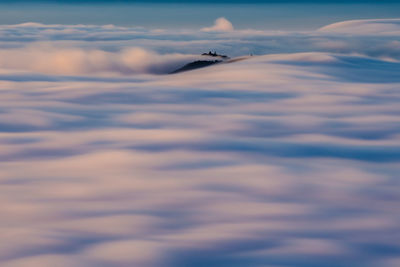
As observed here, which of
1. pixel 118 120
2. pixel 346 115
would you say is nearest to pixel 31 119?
pixel 118 120

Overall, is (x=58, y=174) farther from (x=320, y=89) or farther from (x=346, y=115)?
(x=320, y=89)

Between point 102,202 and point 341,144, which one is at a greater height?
point 341,144

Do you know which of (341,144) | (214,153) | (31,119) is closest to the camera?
(214,153)

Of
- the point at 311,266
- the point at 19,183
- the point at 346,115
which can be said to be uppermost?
the point at 346,115

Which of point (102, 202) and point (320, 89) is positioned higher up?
point (320, 89)

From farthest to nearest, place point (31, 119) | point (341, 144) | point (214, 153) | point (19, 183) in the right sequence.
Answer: point (31, 119)
point (341, 144)
point (214, 153)
point (19, 183)

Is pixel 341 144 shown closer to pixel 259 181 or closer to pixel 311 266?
pixel 259 181

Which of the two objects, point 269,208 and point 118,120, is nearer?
point 269,208

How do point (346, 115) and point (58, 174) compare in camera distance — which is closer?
point (58, 174)

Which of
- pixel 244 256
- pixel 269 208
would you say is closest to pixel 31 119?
pixel 269 208
